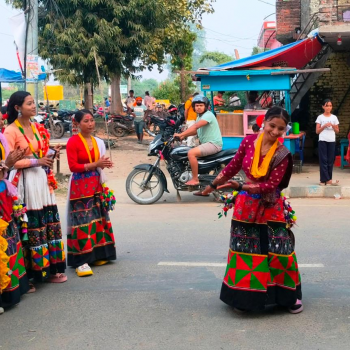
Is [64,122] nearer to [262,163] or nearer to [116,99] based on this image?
[116,99]

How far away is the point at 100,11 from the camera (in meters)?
20.2

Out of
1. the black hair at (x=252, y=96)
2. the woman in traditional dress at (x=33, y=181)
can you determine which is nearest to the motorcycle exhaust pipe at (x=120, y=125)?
the black hair at (x=252, y=96)

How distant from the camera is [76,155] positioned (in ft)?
19.3

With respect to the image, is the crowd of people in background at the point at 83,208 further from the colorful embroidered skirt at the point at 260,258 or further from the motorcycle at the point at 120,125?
the motorcycle at the point at 120,125

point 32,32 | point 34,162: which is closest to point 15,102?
point 34,162

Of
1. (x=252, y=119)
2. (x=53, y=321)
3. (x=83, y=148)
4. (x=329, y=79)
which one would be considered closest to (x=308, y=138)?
(x=329, y=79)

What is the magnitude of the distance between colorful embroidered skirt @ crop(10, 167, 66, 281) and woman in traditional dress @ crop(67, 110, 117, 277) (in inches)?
12.9

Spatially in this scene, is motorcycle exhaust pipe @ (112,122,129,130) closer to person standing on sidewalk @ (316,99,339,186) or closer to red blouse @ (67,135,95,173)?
person standing on sidewalk @ (316,99,339,186)

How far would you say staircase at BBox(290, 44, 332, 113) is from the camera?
14702mm

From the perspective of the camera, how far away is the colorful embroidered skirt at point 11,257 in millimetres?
4871

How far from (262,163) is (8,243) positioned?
212 cm

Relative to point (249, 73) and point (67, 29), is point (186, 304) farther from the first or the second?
point (67, 29)

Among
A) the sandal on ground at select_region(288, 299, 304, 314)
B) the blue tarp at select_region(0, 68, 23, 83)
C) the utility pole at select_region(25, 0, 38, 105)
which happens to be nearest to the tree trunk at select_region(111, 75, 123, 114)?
the blue tarp at select_region(0, 68, 23, 83)

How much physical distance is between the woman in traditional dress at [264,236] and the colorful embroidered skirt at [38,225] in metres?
1.80
